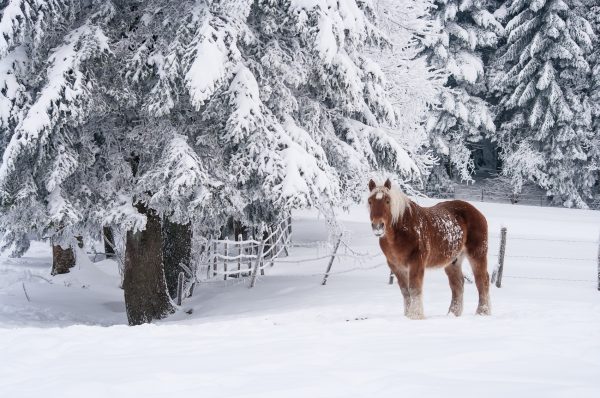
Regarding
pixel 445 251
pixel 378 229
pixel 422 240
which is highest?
pixel 378 229

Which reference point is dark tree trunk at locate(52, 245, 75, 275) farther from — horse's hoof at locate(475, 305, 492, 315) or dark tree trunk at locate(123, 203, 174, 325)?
horse's hoof at locate(475, 305, 492, 315)

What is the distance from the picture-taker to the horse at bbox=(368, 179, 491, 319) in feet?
22.1

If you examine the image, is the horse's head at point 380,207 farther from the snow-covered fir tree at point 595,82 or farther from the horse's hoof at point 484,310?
the snow-covered fir tree at point 595,82

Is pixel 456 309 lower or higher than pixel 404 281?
lower

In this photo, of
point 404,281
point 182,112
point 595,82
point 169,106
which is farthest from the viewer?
point 595,82

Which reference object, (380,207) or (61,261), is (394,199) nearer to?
(380,207)

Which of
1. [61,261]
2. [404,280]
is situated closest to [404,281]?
[404,280]

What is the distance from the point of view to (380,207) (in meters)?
6.61

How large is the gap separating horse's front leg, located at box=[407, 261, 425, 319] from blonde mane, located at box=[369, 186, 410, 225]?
24.3 inches

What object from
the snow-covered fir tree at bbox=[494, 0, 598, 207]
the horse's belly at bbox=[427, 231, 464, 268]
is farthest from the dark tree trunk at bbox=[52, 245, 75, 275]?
the snow-covered fir tree at bbox=[494, 0, 598, 207]

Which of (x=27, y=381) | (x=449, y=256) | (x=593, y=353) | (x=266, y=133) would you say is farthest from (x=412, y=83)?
(x=27, y=381)

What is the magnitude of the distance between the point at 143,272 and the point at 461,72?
23.6 metres

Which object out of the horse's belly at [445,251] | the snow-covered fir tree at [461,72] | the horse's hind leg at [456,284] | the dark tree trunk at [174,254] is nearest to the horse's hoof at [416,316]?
the horse's belly at [445,251]

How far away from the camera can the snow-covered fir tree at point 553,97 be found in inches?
1099
